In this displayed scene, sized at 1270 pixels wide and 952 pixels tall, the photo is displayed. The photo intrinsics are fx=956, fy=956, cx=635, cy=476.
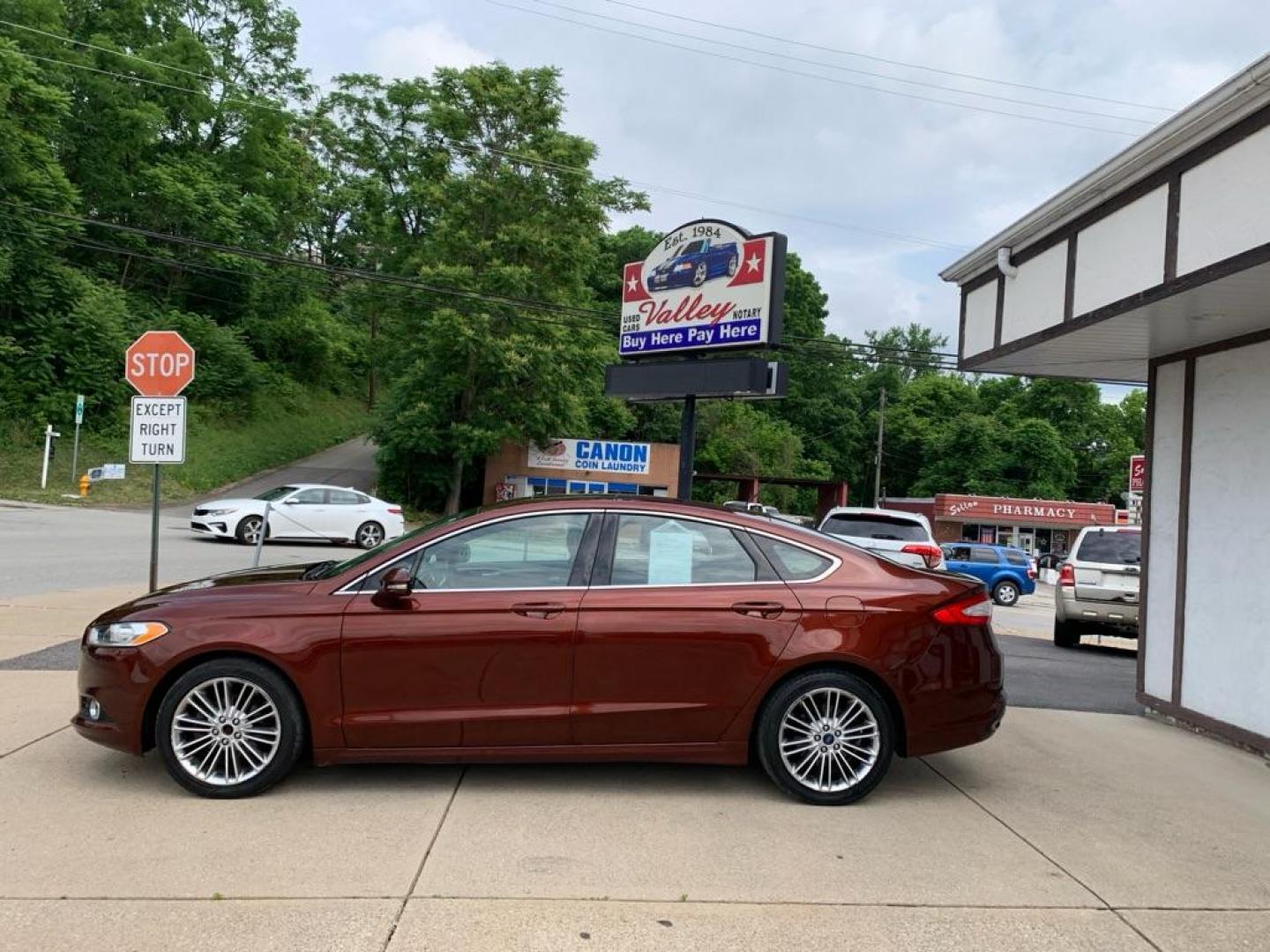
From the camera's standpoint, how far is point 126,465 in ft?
102

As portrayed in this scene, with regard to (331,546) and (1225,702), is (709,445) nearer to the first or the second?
(331,546)

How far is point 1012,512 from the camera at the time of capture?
5056cm

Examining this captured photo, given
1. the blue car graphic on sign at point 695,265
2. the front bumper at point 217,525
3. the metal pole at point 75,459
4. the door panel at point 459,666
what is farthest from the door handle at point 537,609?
the metal pole at point 75,459

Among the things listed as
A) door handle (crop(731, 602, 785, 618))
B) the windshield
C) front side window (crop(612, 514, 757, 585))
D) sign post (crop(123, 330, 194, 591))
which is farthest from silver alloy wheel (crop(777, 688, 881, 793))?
the windshield

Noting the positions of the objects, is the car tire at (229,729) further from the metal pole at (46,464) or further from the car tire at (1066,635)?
the metal pole at (46,464)

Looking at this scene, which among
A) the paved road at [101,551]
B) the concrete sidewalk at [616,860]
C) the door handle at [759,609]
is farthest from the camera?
the paved road at [101,551]

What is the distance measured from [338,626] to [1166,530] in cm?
626

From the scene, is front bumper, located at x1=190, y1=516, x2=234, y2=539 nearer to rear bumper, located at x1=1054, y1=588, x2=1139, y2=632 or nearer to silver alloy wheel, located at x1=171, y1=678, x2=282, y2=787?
rear bumper, located at x1=1054, y1=588, x2=1139, y2=632

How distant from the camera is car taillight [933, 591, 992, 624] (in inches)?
195

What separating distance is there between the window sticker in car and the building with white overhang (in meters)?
3.26

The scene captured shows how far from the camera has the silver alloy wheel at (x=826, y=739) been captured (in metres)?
4.83

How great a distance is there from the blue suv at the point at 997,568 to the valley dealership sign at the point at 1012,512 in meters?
22.3

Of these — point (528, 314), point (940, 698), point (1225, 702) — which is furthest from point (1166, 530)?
point (528, 314)

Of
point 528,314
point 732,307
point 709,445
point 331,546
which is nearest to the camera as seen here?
point 732,307
